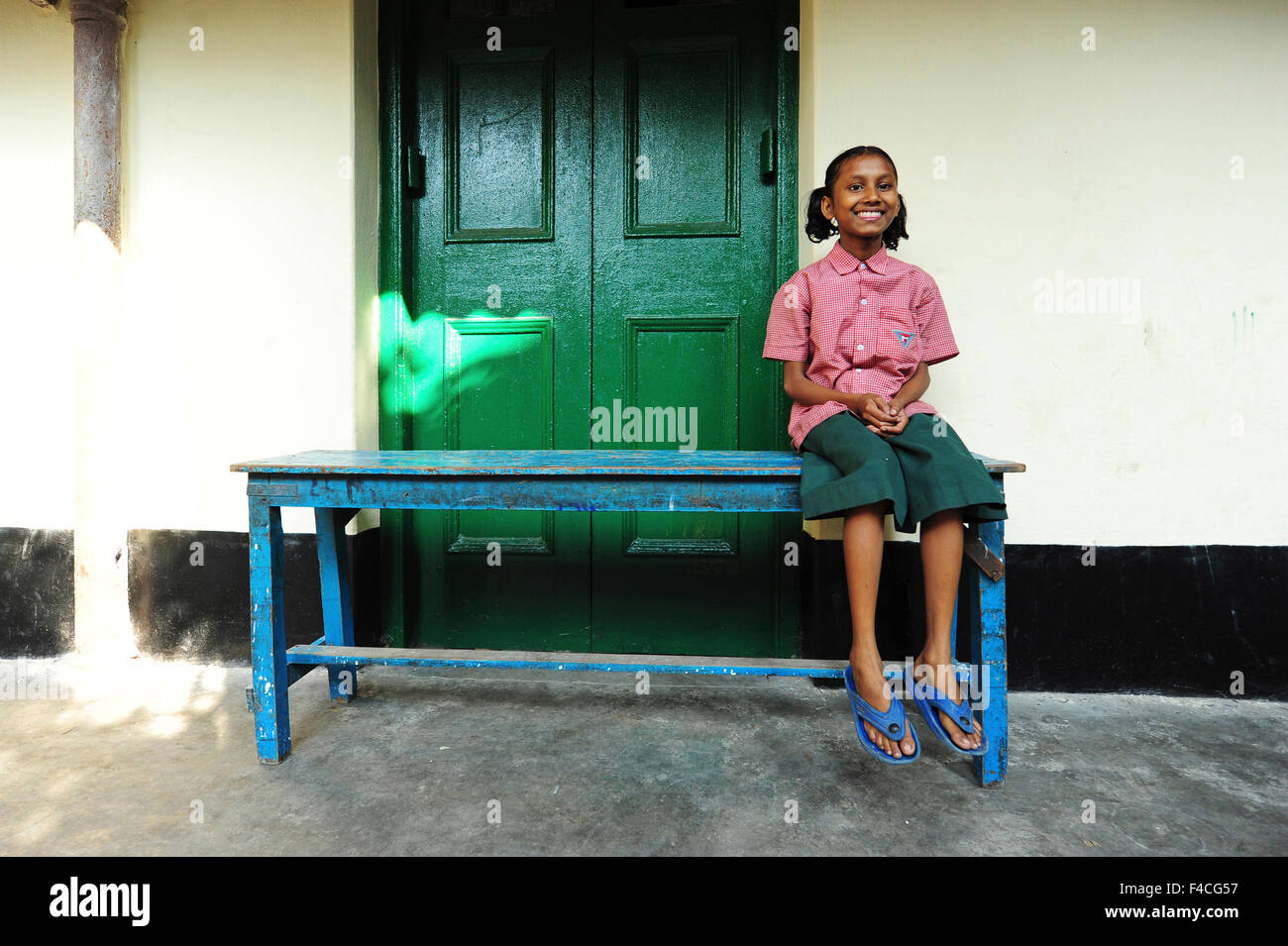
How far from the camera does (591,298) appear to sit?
10.2 feet

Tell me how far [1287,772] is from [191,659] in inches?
156

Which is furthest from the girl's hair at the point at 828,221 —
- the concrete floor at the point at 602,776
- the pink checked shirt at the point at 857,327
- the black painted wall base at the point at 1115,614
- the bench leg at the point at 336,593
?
the bench leg at the point at 336,593

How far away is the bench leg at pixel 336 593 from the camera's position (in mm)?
2621

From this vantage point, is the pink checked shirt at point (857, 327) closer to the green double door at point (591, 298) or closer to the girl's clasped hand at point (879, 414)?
the girl's clasped hand at point (879, 414)

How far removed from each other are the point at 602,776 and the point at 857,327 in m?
1.58

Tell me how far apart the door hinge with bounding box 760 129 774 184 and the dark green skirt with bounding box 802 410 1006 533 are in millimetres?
1394

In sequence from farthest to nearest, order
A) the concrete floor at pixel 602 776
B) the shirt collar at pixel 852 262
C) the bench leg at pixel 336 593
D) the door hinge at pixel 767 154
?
the door hinge at pixel 767 154, the bench leg at pixel 336 593, the shirt collar at pixel 852 262, the concrete floor at pixel 602 776

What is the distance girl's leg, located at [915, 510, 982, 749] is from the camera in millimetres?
2014

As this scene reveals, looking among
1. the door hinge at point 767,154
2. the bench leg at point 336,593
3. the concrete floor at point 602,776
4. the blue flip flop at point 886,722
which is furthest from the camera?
the door hinge at point 767,154

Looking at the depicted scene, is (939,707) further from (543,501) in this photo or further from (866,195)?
(866,195)

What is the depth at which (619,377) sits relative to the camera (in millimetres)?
3105

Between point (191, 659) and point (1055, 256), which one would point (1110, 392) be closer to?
point (1055, 256)

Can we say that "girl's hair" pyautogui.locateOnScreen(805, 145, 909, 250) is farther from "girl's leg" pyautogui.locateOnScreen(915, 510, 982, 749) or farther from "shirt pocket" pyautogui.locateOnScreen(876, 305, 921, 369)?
"girl's leg" pyautogui.locateOnScreen(915, 510, 982, 749)

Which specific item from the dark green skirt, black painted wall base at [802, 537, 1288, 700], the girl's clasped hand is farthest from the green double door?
the dark green skirt
